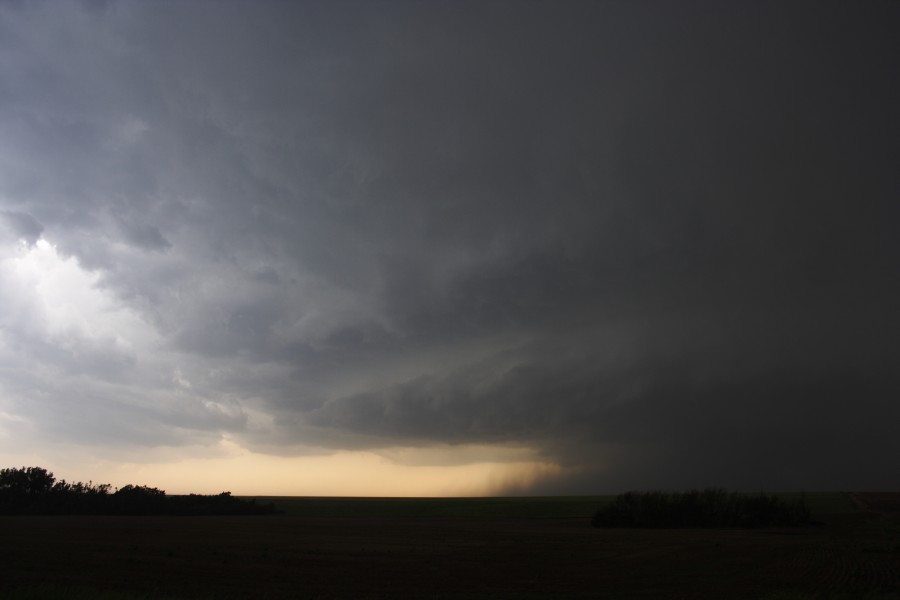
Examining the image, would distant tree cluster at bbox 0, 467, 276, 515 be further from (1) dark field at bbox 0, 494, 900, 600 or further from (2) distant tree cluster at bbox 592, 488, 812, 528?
(2) distant tree cluster at bbox 592, 488, 812, 528

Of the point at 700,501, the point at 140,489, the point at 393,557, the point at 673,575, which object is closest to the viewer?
the point at 673,575

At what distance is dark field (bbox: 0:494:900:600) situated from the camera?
86.4ft

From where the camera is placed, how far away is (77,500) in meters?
106

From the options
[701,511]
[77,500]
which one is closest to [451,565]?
[701,511]

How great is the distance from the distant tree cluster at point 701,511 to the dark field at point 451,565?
49.1 ft

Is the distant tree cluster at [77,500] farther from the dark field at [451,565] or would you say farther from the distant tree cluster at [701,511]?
the distant tree cluster at [701,511]

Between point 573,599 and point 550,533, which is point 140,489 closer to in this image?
point 550,533

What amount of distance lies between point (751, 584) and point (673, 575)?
4481mm

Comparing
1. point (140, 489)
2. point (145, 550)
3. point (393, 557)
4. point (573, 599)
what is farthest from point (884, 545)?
point (140, 489)

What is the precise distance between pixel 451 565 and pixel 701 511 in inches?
2074

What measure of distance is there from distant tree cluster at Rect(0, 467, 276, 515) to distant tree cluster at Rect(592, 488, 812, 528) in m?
78.1

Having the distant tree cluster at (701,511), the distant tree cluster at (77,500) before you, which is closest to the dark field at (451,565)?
the distant tree cluster at (701,511)

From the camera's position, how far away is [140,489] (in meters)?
112

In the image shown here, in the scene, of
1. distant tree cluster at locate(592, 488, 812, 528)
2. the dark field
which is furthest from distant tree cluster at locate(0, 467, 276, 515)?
distant tree cluster at locate(592, 488, 812, 528)
